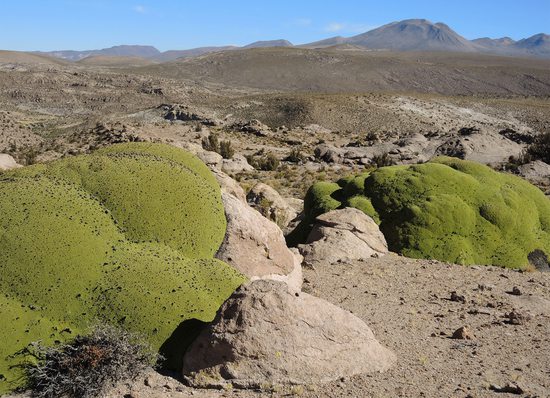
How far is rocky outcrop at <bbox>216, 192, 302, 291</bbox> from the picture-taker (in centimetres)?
876

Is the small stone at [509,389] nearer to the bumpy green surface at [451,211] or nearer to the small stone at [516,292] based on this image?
the small stone at [516,292]

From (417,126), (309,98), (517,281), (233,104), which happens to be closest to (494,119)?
(417,126)

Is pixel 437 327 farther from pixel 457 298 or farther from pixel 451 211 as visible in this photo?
pixel 451 211

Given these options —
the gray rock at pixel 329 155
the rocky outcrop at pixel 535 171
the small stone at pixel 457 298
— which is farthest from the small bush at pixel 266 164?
the small stone at pixel 457 298

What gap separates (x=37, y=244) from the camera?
23.7 ft

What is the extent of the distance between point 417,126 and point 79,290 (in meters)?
57.4

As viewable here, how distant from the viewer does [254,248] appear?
910 centimetres

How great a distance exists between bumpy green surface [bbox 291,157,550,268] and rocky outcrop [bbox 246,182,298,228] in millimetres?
2088

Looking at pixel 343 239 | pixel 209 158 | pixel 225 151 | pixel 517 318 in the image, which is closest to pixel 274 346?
pixel 517 318

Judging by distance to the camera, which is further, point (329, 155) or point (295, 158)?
point (295, 158)

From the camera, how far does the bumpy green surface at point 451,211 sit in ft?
40.9

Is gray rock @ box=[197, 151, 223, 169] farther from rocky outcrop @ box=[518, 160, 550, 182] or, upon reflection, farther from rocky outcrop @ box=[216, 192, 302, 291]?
rocky outcrop @ box=[518, 160, 550, 182]

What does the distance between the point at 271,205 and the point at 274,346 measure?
408 inches

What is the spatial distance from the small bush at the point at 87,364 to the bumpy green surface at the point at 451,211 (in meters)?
7.47
